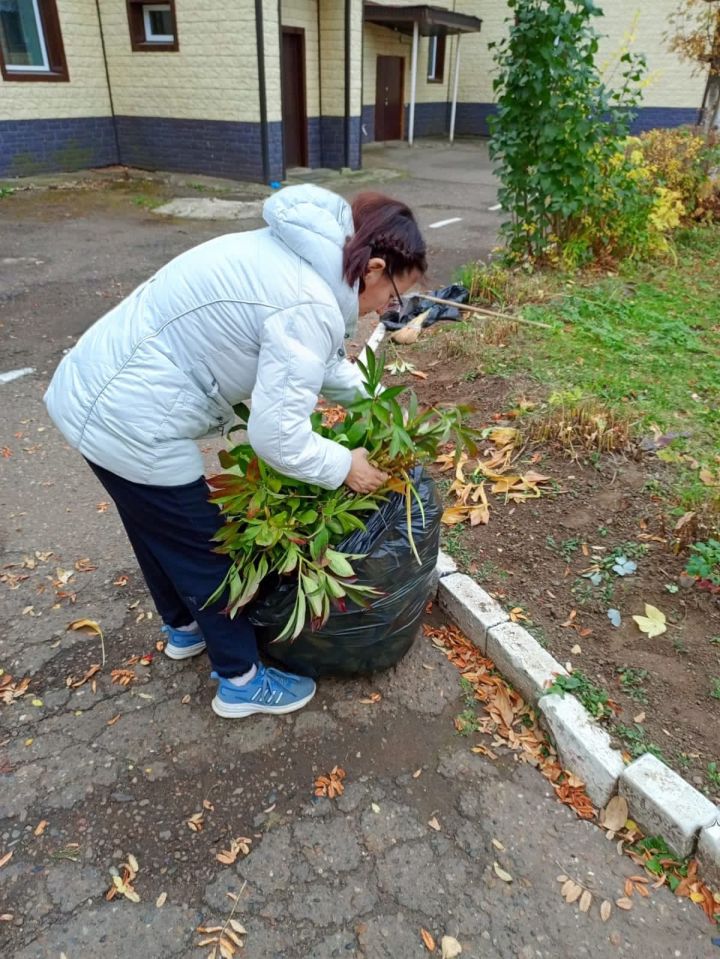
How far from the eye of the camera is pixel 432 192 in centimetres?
1270

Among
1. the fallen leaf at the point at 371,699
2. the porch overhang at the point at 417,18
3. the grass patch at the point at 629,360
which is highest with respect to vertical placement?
the porch overhang at the point at 417,18

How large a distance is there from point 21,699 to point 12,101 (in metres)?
Answer: 11.7

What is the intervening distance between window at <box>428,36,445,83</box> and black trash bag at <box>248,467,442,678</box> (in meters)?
22.6

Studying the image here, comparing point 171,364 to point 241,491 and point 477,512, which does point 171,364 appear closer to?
point 241,491

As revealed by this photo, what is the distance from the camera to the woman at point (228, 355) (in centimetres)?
169

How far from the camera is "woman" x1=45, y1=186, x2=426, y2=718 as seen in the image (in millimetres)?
1693

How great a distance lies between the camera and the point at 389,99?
19.6m

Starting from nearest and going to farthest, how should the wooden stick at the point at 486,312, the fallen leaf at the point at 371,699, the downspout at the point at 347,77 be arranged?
the fallen leaf at the point at 371,699 → the wooden stick at the point at 486,312 → the downspout at the point at 347,77

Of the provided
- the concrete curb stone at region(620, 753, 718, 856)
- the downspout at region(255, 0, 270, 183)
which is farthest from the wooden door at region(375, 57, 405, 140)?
the concrete curb stone at region(620, 753, 718, 856)

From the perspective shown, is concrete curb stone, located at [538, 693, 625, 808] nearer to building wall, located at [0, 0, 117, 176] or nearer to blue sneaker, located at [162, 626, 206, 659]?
blue sneaker, located at [162, 626, 206, 659]

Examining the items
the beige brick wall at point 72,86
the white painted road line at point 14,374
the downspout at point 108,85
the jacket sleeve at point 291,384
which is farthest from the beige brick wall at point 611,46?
the jacket sleeve at point 291,384

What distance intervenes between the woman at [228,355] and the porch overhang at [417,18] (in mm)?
18582

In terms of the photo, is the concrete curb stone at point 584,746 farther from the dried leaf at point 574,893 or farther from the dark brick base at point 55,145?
the dark brick base at point 55,145

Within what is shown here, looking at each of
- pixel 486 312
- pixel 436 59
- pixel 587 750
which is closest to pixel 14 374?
pixel 486 312
